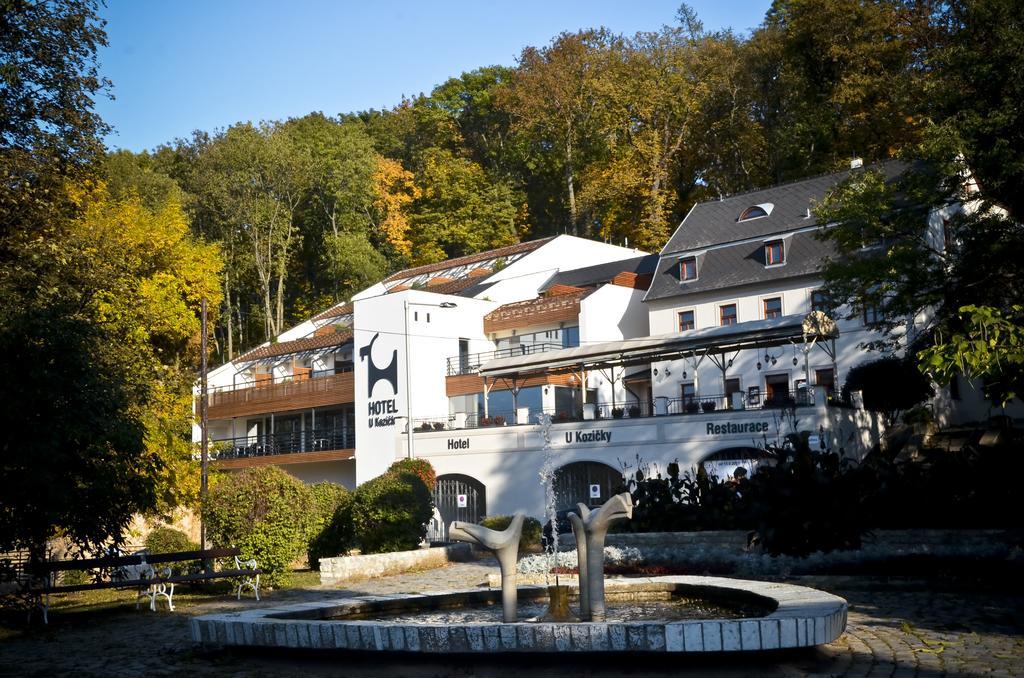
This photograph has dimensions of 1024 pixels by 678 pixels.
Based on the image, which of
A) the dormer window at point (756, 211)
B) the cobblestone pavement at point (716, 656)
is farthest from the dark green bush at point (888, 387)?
the cobblestone pavement at point (716, 656)

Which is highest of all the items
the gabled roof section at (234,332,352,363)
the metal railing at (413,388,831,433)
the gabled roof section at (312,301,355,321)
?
the gabled roof section at (312,301,355,321)

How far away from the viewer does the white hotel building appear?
33812mm

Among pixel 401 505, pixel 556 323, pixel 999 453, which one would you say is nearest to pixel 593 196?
pixel 556 323

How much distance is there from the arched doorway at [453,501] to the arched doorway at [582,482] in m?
4.25

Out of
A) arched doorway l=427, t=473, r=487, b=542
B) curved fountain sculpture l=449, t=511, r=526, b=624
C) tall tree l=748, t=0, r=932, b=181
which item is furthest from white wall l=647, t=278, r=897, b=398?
curved fountain sculpture l=449, t=511, r=526, b=624

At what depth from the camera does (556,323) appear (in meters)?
45.8

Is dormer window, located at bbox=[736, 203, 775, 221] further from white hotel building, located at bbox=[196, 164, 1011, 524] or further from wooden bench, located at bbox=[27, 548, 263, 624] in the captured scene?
wooden bench, located at bbox=[27, 548, 263, 624]

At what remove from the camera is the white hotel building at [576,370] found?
111 ft

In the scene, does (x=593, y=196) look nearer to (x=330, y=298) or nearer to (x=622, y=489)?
(x=330, y=298)

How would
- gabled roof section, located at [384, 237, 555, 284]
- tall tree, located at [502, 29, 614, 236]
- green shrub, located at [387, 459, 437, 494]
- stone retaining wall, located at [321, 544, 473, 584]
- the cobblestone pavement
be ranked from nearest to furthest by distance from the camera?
the cobblestone pavement
stone retaining wall, located at [321, 544, 473, 584]
green shrub, located at [387, 459, 437, 494]
gabled roof section, located at [384, 237, 555, 284]
tall tree, located at [502, 29, 614, 236]

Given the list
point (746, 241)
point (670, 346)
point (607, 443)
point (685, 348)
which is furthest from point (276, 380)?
point (685, 348)

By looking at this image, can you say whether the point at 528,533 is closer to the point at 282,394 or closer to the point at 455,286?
the point at 455,286

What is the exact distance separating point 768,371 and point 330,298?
3914 cm

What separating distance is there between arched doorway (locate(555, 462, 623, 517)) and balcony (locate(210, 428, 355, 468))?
14315mm
